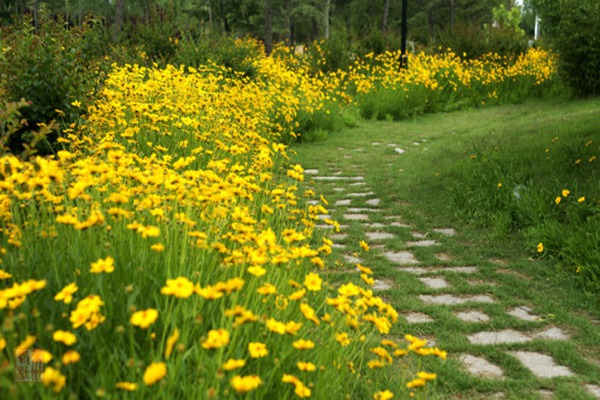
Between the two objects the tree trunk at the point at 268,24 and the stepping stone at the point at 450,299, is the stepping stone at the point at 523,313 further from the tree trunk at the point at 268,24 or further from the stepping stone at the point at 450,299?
the tree trunk at the point at 268,24

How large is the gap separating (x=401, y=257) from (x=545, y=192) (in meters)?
1.66

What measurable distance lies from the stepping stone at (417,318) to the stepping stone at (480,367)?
424 millimetres

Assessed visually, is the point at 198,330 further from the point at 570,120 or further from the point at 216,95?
the point at 570,120

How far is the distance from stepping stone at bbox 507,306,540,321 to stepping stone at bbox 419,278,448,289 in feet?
1.74

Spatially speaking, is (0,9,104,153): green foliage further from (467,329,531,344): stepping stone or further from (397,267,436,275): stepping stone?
(467,329,531,344): stepping stone

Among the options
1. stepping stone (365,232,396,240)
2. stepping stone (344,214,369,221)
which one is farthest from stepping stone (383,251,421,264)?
stepping stone (344,214,369,221)

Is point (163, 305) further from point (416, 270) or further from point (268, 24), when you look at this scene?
point (268, 24)

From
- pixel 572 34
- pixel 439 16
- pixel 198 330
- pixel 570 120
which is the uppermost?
pixel 439 16

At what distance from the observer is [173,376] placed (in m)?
1.58

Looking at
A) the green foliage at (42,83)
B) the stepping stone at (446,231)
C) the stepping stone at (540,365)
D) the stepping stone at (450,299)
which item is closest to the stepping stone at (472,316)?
the stepping stone at (450,299)

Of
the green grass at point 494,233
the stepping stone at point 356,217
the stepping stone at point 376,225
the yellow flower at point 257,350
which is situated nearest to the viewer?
the yellow flower at point 257,350

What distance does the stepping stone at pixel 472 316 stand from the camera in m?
3.48

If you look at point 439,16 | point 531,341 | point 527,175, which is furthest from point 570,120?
point 439,16

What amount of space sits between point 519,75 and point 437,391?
13.4m
